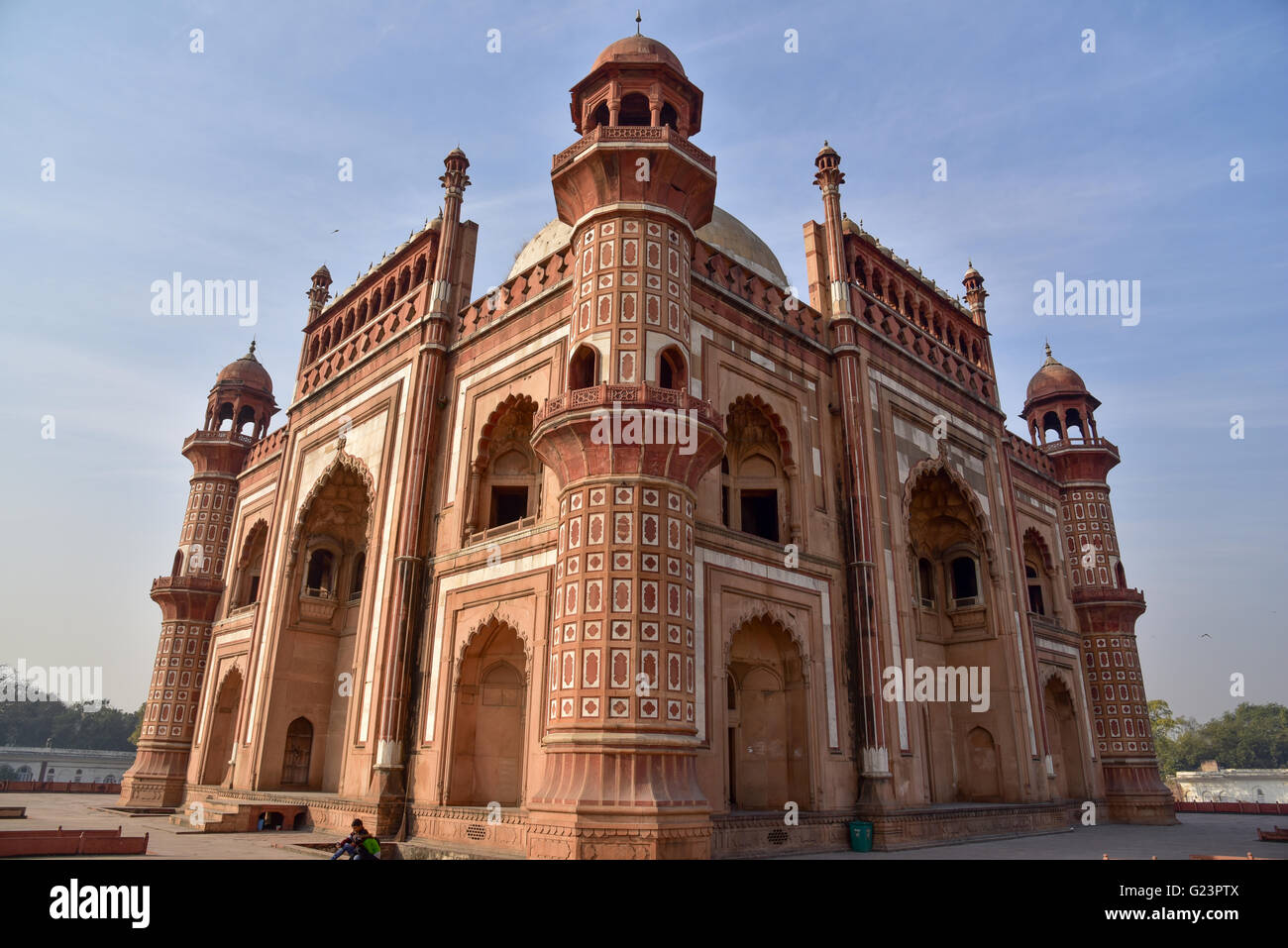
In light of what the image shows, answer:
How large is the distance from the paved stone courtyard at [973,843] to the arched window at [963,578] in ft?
21.0

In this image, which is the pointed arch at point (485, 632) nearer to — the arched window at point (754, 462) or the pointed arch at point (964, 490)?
the arched window at point (754, 462)

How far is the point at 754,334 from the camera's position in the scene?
17984 millimetres

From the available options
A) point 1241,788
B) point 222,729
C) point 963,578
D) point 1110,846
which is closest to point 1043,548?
point 963,578

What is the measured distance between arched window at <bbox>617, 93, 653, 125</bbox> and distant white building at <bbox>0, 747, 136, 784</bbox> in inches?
2810

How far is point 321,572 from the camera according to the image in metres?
24.9

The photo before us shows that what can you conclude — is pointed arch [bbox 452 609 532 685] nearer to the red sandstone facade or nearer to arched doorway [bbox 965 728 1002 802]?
the red sandstone facade

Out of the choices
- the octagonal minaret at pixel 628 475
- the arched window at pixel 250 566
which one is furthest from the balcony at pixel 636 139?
the arched window at pixel 250 566

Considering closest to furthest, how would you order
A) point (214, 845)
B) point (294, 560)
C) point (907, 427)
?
point (214, 845)
point (907, 427)
point (294, 560)

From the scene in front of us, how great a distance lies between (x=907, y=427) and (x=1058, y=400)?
13158mm

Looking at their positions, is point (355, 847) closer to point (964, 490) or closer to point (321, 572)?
point (321, 572)

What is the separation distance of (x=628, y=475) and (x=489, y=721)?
7.04m

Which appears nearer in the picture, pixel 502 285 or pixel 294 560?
pixel 502 285
